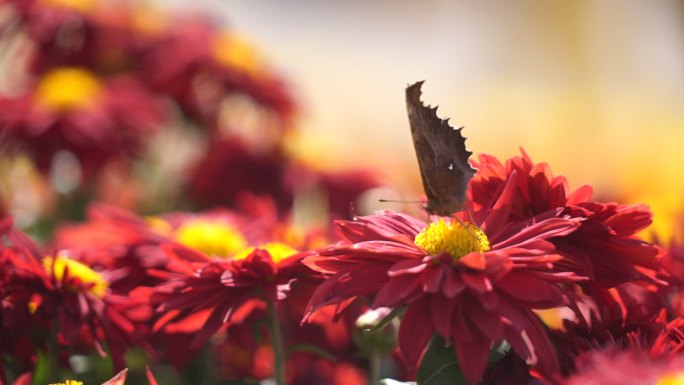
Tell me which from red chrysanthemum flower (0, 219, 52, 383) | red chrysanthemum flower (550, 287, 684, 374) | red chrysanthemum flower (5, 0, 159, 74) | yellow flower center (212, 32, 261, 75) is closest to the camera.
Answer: red chrysanthemum flower (550, 287, 684, 374)

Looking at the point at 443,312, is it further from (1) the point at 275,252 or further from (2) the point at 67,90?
(2) the point at 67,90

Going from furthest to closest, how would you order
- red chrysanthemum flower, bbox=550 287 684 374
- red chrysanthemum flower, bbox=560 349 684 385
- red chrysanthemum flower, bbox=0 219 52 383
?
red chrysanthemum flower, bbox=0 219 52 383, red chrysanthemum flower, bbox=550 287 684 374, red chrysanthemum flower, bbox=560 349 684 385

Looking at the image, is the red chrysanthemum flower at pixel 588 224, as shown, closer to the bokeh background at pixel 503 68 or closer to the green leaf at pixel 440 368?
the green leaf at pixel 440 368

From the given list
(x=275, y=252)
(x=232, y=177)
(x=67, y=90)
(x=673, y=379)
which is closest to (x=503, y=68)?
(x=232, y=177)

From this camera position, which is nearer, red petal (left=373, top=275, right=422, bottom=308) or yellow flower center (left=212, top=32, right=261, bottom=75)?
red petal (left=373, top=275, right=422, bottom=308)

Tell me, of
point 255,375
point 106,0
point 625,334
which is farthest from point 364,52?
point 625,334

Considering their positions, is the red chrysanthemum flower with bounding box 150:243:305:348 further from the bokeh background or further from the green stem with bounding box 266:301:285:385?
the bokeh background

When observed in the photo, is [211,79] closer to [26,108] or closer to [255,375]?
[26,108]

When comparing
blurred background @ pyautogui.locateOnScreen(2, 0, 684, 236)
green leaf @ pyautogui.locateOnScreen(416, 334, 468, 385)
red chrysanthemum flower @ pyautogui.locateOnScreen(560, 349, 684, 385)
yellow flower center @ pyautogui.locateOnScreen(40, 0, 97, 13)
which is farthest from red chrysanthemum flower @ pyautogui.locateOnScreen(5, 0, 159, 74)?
blurred background @ pyautogui.locateOnScreen(2, 0, 684, 236)
